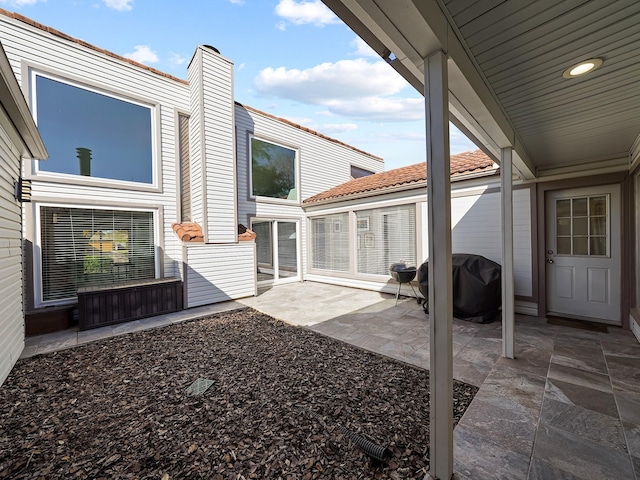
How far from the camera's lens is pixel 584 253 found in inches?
166

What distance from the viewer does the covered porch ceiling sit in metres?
1.29

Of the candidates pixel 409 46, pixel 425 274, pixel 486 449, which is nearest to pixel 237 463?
pixel 486 449

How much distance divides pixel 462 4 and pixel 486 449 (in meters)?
2.61

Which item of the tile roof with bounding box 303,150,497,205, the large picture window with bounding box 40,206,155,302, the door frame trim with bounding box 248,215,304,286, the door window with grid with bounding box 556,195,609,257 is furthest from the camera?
the door frame trim with bounding box 248,215,304,286

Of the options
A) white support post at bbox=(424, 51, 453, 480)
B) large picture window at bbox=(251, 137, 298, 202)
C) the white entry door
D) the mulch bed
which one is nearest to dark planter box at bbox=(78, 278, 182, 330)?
the mulch bed

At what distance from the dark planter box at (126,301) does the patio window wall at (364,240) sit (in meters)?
4.03

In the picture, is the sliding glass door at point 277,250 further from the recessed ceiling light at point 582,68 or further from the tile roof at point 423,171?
the recessed ceiling light at point 582,68

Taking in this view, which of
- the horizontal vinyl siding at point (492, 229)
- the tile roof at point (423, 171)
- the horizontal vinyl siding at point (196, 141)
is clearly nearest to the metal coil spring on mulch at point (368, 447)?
the horizontal vinyl siding at point (492, 229)

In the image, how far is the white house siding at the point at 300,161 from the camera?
278 inches

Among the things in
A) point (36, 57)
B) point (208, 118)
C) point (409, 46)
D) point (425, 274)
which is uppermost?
point (36, 57)

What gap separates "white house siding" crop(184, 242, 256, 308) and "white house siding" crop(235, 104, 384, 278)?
1262mm

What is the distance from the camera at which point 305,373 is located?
277 centimetres

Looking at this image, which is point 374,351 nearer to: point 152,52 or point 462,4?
point 462,4

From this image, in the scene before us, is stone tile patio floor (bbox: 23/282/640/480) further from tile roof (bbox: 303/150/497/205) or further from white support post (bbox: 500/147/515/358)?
tile roof (bbox: 303/150/497/205)
